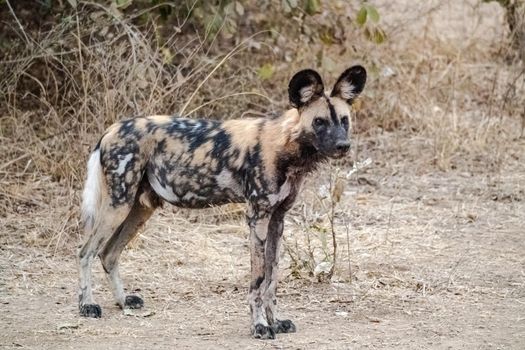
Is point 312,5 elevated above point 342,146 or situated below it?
above

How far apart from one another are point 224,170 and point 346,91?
64 centimetres

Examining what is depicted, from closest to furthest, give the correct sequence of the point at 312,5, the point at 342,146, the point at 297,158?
the point at 342,146 < the point at 297,158 < the point at 312,5

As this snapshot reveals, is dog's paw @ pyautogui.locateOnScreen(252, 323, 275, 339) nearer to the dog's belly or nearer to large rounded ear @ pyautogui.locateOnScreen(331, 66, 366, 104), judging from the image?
the dog's belly

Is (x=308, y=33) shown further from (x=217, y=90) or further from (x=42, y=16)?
(x=42, y=16)

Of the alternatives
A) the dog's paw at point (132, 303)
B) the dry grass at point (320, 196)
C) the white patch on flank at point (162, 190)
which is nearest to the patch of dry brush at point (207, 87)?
the dry grass at point (320, 196)

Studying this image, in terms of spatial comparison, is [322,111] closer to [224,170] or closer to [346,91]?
[346,91]

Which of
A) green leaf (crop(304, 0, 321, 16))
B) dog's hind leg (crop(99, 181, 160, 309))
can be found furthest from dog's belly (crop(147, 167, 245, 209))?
green leaf (crop(304, 0, 321, 16))

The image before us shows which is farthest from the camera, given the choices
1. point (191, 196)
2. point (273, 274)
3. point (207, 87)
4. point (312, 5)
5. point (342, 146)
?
point (207, 87)

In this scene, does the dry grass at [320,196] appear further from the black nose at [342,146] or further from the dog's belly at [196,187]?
the black nose at [342,146]

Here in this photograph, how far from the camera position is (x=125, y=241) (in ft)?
16.4

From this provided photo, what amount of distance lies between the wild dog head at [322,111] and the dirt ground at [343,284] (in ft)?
2.70

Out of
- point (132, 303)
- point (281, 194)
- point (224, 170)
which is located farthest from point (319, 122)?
point (132, 303)

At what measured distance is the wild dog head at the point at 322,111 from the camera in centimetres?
435

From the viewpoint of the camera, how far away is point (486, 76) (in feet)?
29.1
